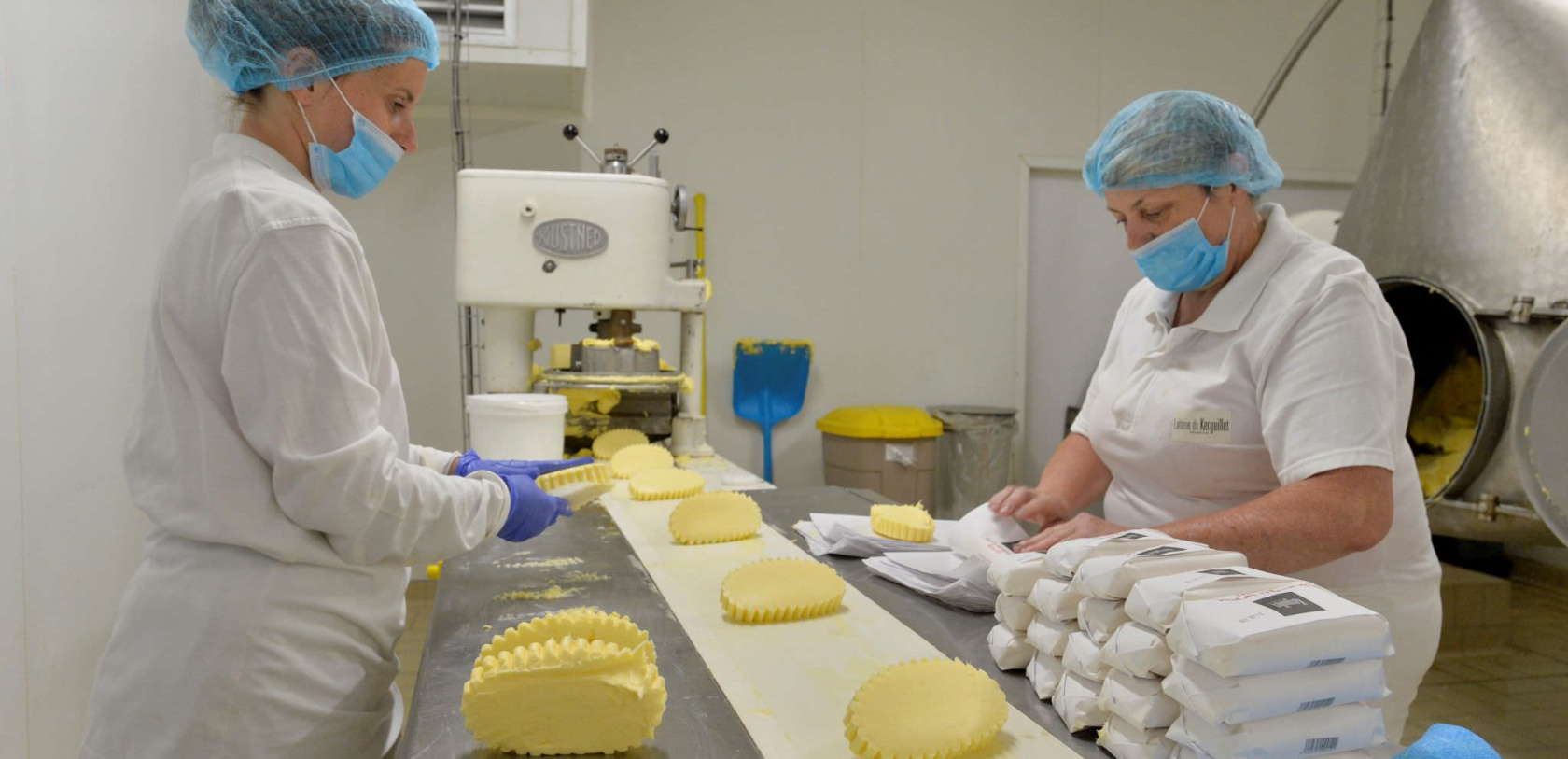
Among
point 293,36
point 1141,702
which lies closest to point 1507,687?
point 1141,702

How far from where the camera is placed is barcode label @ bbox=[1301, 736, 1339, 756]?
83 cm

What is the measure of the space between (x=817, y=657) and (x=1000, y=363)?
4143 millimetres

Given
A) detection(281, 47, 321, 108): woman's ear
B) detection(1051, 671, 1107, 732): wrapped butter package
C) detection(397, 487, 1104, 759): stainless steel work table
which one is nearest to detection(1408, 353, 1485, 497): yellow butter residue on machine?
detection(397, 487, 1104, 759): stainless steel work table

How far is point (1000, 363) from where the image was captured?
5.20 m

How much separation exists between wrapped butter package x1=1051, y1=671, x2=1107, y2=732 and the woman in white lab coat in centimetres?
73

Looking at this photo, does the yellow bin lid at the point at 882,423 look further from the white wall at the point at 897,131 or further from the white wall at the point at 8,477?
the white wall at the point at 8,477

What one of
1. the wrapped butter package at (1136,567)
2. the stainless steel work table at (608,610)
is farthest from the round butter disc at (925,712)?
the wrapped butter package at (1136,567)

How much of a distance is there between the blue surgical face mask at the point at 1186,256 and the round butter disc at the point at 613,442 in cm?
146

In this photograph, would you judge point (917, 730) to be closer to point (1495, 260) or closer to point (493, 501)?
point (493, 501)

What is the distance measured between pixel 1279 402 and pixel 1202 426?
14 cm

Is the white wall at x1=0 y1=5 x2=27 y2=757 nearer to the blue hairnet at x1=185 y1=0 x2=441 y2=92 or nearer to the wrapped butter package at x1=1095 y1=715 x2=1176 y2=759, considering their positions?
the blue hairnet at x1=185 y1=0 x2=441 y2=92

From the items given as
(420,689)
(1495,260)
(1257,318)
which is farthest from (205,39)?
(1495,260)

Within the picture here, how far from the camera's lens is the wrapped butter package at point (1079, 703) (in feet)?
3.26

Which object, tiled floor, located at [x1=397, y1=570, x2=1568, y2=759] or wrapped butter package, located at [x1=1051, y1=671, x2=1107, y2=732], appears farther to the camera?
tiled floor, located at [x1=397, y1=570, x2=1568, y2=759]
